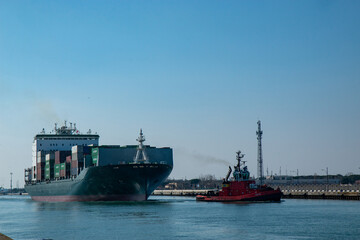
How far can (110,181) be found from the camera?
92.9 meters

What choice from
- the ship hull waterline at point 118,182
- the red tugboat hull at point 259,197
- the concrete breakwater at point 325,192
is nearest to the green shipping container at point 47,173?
the ship hull waterline at point 118,182

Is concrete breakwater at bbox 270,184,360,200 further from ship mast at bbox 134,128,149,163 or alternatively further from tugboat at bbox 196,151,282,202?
ship mast at bbox 134,128,149,163

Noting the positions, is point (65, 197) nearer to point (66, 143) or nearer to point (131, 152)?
point (131, 152)

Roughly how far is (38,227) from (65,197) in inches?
1927

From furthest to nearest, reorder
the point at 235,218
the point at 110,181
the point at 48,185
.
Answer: the point at 48,185 → the point at 110,181 → the point at 235,218

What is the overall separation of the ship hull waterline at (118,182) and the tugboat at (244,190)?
37.3 feet

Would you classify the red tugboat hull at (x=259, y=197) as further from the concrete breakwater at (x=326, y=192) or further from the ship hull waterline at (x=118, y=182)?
the concrete breakwater at (x=326, y=192)

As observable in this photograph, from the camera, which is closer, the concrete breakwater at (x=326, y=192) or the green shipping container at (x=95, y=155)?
the green shipping container at (x=95, y=155)

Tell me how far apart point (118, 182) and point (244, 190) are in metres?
21.3

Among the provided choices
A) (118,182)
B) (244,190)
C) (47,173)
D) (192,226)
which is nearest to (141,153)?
(118,182)

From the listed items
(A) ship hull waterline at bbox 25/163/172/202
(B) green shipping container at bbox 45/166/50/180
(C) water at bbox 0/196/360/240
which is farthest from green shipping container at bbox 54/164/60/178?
(C) water at bbox 0/196/360/240

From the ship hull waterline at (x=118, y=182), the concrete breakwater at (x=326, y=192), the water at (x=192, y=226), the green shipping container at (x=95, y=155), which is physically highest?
the green shipping container at (x=95, y=155)

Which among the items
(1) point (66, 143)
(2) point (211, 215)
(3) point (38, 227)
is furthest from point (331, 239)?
(1) point (66, 143)

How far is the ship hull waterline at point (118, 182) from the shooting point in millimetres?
92062
